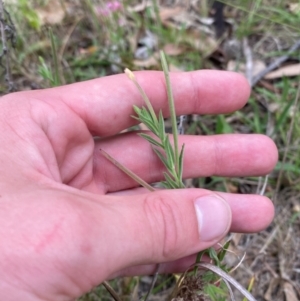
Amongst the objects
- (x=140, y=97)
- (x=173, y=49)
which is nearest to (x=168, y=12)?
(x=173, y=49)

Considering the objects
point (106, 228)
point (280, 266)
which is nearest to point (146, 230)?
point (106, 228)

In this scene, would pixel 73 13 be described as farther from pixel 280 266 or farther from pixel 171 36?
pixel 280 266

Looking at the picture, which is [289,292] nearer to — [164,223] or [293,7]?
[164,223]

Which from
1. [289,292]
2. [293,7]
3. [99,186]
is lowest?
[289,292]

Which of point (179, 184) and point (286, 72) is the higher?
point (179, 184)

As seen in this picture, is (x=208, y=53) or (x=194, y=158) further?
(x=208, y=53)

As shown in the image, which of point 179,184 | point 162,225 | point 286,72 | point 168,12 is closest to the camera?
point 162,225

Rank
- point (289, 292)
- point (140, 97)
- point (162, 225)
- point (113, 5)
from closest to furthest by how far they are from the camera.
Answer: point (162, 225), point (140, 97), point (289, 292), point (113, 5)
